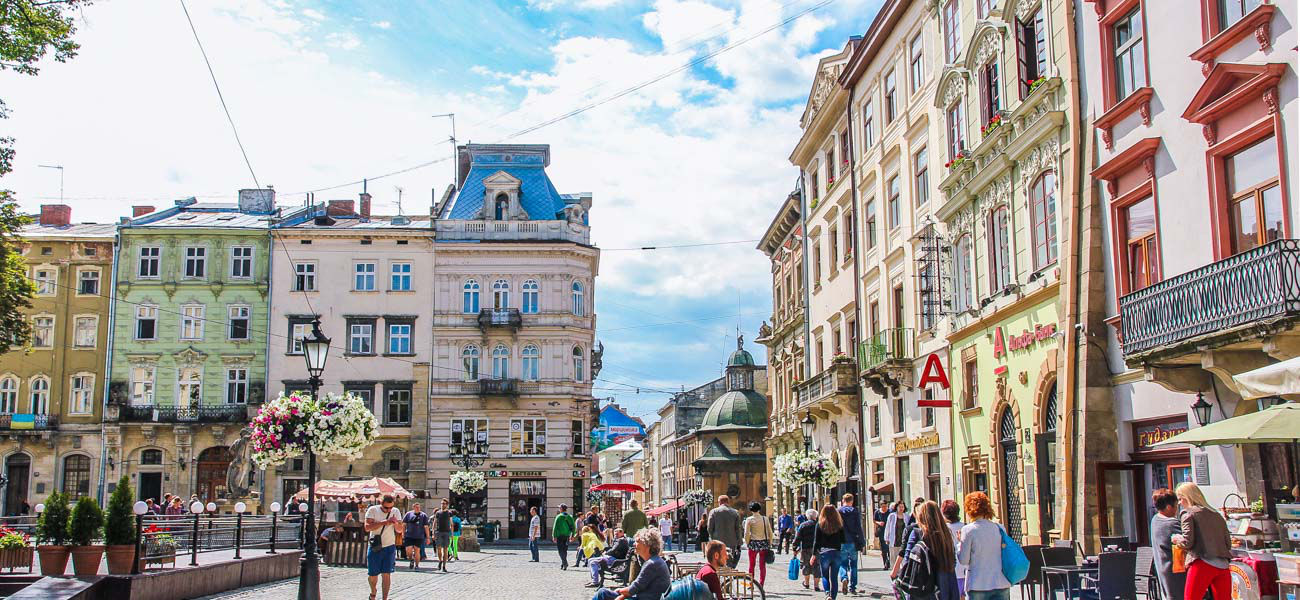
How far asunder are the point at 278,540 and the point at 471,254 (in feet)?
94.4

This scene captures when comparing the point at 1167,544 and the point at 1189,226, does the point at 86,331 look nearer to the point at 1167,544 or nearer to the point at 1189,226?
the point at 1189,226

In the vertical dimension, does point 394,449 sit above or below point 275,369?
below

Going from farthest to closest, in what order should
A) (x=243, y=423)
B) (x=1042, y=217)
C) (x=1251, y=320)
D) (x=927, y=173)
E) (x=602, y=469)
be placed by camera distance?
(x=602, y=469) < (x=243, y=423) < (x=927, y=173) < (x=1042, y=217) < (x=1251, y=320)

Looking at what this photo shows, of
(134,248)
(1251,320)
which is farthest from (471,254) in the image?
(1251,320)

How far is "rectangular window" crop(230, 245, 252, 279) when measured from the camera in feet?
178

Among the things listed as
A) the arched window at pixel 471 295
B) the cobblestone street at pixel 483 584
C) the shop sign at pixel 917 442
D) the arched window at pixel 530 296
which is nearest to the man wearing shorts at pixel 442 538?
the cobblestone street at pixel 483 584

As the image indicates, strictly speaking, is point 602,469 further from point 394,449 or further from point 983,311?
point 983,311

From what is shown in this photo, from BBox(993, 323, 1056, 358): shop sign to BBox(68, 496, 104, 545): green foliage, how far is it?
1529 cm

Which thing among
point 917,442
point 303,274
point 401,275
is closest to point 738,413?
point 401,275

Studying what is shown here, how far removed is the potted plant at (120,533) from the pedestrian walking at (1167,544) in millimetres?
12601

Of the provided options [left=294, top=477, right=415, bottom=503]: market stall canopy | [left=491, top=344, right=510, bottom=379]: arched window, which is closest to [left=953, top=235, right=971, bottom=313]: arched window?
[left=294, top=477, right=415, bottom=503]: market stall canopy

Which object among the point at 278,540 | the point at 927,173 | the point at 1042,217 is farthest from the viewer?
the point at 927,173

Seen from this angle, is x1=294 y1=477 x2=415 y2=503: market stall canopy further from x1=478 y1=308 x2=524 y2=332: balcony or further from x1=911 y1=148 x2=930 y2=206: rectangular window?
x1=911 y1=148 x2=930 y2=206: rectangular window

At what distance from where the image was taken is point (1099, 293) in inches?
741
